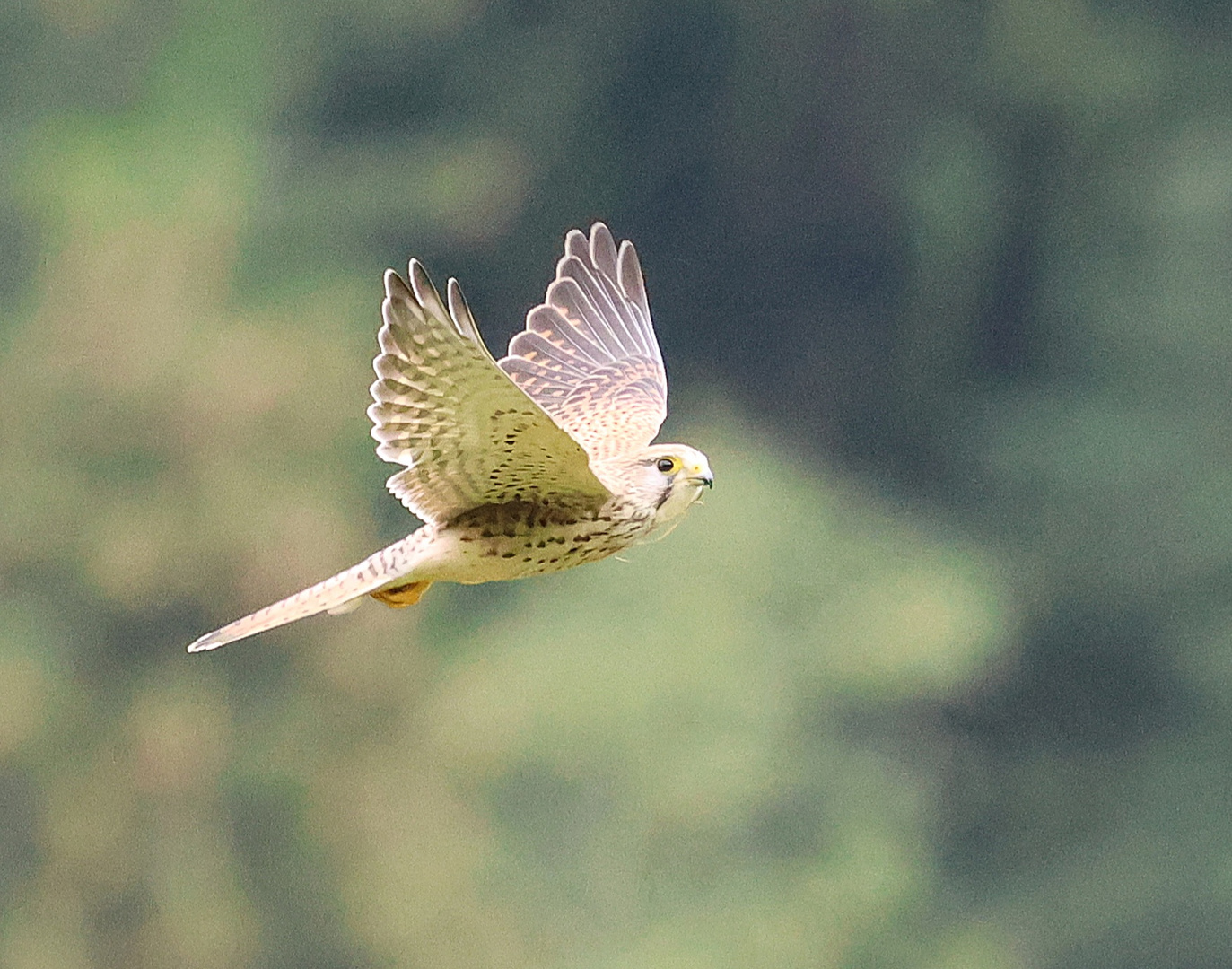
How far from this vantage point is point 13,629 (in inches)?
469

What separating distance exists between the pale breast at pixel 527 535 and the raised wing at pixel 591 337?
0.66 meters

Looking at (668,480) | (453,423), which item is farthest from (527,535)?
(453,423)

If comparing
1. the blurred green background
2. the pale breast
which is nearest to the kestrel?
the pale breast

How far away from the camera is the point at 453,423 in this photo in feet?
10.1

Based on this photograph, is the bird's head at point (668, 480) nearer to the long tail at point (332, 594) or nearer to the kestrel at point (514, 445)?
the kestrel at point (514, 445)

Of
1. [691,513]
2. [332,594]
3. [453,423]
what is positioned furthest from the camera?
[691,513]

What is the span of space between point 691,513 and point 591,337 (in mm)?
7871

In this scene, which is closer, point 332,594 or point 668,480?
point 332,594

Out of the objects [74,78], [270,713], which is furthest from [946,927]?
[74,78]

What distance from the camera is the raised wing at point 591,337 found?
13.3 ft

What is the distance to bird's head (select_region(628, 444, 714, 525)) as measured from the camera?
11.3 feet

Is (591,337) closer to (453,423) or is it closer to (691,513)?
(453,423)

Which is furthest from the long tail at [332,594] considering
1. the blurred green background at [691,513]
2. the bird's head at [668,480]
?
the blurred green background at [691,513]

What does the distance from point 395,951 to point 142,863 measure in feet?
4.29
